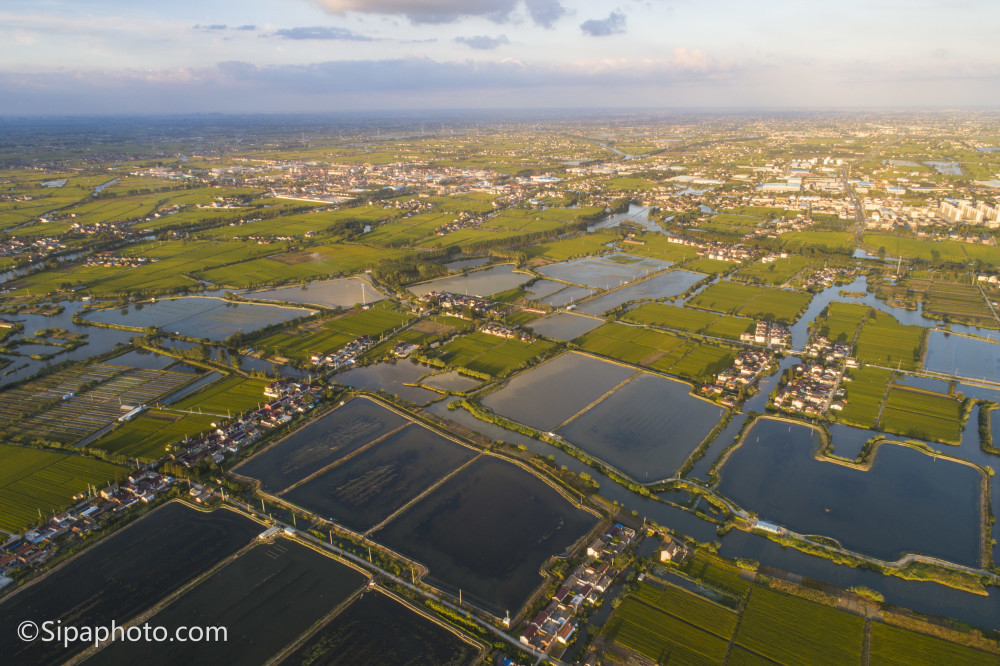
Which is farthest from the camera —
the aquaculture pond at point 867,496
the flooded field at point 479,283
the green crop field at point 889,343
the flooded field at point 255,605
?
the flooded field at point 479,283

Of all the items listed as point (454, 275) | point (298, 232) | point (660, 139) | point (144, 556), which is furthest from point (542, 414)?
point (660, 139)

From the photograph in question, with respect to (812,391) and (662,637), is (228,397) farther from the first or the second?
(812,391)

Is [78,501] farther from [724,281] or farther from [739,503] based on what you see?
[724,281]

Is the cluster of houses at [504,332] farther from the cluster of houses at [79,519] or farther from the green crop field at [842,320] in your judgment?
the cluster of houses at [79,519]

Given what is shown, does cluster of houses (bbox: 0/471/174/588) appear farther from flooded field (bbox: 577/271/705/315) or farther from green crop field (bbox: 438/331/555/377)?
flooded field (bbox: 577/271/705/315)

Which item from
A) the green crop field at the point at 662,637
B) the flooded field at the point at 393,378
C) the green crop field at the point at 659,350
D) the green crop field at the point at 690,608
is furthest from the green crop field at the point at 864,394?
the flooded field at the point at 393,378

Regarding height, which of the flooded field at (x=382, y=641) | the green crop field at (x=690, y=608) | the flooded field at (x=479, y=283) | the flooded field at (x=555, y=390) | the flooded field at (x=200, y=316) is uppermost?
the flooded field at (x=200, y=316)

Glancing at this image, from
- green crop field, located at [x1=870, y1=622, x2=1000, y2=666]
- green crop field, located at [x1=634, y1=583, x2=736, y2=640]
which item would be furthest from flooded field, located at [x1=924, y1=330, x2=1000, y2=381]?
green crop field, located at [x1=634, y1=583, x2=736, y2=640]
